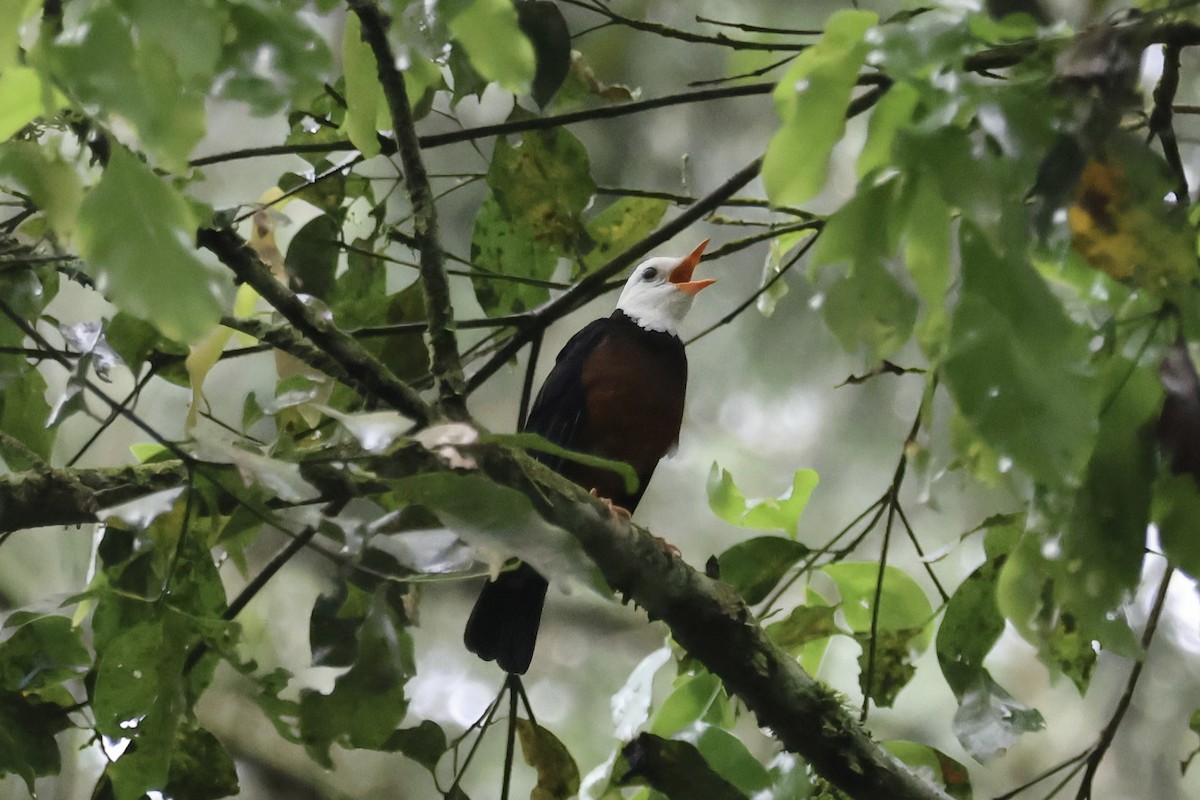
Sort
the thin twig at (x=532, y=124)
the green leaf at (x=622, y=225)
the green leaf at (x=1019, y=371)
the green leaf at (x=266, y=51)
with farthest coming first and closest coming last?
the green leaf at (x=622, y=225)
the thin twig at (x=532, y=124)
the green leaf at (x=266, y=51)
the green leaf at (x=1019, y=371)

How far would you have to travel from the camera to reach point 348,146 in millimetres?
1815

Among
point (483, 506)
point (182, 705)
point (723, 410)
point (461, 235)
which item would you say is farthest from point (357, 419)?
point (723, 410)

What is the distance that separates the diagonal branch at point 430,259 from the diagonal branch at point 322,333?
0.36 ft

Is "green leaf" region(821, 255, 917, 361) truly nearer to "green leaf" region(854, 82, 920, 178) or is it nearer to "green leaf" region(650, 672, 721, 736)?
"green leaf" region(854, 82, 920, 178)

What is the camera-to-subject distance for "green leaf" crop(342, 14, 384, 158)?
3.81 feet

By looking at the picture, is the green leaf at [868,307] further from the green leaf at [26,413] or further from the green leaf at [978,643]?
the green leaf at [26,413]

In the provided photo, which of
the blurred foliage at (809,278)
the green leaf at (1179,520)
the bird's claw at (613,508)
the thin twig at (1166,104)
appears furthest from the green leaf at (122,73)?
the thin twig at (1166,104)

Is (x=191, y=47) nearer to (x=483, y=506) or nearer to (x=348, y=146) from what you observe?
(x=483, y=506)

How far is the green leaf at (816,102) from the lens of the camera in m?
0.74

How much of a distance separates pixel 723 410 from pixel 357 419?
3420 mm

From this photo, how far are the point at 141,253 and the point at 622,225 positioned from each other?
135cm

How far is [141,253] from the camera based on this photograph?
713 millimetres

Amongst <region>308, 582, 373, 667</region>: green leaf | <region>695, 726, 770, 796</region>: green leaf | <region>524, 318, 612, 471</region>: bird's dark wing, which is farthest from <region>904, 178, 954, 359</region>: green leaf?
<region>524, 318, 612, 471</region>: bird's dark wing

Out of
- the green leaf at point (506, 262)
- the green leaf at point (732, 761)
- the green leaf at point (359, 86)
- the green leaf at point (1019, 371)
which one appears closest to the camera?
the green leaf at point (1019, 371)
